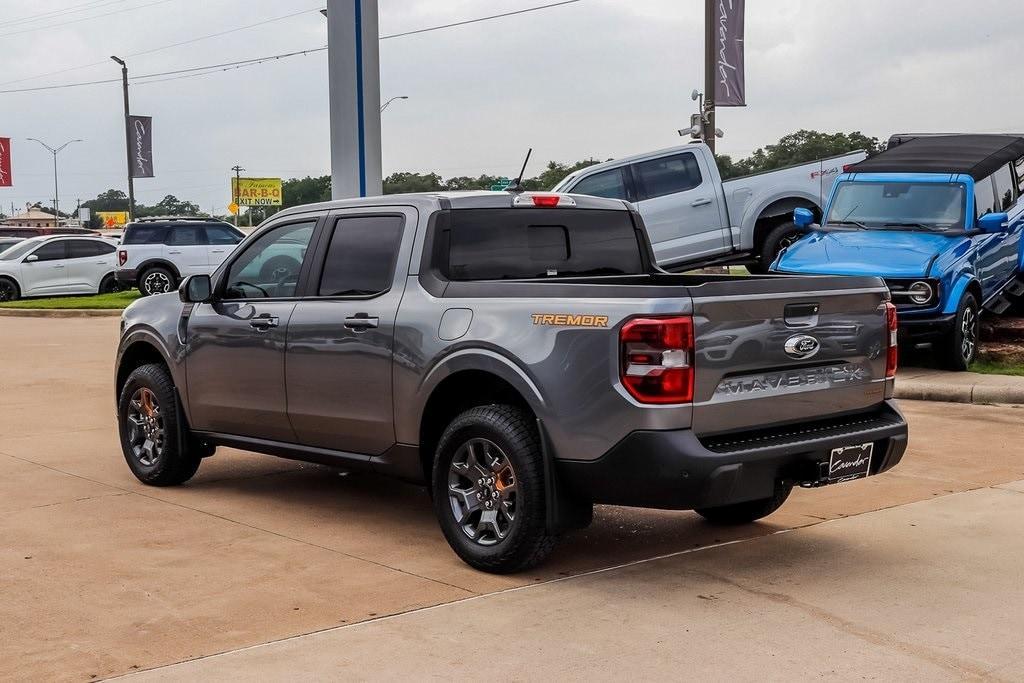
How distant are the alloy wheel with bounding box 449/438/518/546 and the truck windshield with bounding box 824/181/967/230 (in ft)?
30.0

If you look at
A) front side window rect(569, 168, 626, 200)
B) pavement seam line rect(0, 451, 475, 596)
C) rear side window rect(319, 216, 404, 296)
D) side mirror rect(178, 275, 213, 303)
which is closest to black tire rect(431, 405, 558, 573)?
pavement seam line rect(0, 451, 475, 596)

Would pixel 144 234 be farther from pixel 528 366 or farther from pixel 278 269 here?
pixel 528 366

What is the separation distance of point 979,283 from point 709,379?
9.09m

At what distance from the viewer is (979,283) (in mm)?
13359

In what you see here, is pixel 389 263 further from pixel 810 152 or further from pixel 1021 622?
pixel 810 152

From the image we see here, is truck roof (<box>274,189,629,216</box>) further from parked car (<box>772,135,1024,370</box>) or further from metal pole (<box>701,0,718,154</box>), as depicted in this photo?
metal pole (<box>701,0,718,154</box>)

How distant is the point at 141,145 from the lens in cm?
5397

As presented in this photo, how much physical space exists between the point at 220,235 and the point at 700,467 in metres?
24.4

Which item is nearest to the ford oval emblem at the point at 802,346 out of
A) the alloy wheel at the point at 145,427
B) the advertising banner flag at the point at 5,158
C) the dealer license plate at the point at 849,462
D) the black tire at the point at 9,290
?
the dealer license plate at the point at 849,462

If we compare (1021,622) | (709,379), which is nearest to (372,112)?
(709,379)

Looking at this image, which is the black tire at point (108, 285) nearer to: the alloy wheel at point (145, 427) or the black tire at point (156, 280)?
the black tire at point (156, 280)

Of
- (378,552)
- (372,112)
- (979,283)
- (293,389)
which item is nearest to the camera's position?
(378,552)

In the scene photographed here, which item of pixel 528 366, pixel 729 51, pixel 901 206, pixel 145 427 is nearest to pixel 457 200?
pixel 528 366

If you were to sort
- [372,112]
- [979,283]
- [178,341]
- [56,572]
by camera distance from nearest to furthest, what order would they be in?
[56,572], [178,341], [372,112], [979,283]
